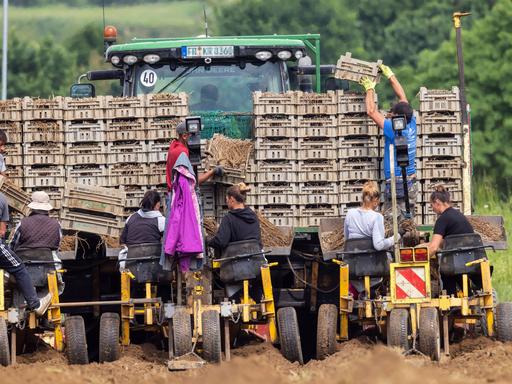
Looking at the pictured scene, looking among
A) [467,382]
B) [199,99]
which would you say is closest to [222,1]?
[199,99]

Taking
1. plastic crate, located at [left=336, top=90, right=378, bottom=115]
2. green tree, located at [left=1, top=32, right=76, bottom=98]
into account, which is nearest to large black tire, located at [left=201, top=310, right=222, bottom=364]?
plastic crate, located at [left=336, top=90, right=378, bottom=115]

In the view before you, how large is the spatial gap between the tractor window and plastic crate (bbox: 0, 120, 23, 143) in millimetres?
2518

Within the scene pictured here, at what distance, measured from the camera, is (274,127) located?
854 inches

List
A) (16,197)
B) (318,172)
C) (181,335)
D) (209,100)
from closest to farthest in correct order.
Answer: (181,335), (16,197), (318,172), (209,100)

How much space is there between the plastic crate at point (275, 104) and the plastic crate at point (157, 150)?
122 cm

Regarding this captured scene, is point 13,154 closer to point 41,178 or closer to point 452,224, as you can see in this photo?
point 41,178

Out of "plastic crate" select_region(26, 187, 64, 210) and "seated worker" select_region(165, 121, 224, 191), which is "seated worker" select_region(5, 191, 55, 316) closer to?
"plastic crate" select_region(26, 187, 64, 210)

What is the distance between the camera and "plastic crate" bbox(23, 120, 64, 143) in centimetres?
2178

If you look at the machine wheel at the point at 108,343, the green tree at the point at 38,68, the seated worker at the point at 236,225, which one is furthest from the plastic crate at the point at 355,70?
the green tree at the point at 38,68

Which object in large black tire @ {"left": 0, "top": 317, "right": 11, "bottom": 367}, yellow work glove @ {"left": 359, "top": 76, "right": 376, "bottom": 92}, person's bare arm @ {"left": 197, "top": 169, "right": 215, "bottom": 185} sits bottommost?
large black tire @ {"left": 0, "top": 317, "right": 11, "bottom": 367}

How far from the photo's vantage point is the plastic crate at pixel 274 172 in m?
21.6

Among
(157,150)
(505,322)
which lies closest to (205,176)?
(157,150)

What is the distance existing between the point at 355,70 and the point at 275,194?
1890mm

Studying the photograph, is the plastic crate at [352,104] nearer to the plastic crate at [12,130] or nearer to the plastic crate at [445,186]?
the plastic crate at [445,186]
